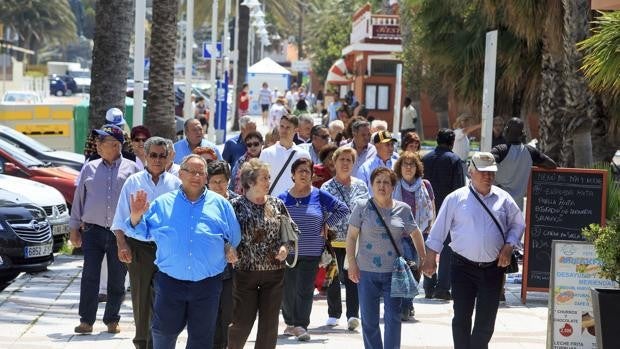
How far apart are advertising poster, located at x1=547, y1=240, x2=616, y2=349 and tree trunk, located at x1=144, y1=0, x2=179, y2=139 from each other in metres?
10.7

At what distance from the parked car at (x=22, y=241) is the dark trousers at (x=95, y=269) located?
11.1 feet

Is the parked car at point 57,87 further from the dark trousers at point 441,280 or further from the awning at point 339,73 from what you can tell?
the dark trousers at point 441,280

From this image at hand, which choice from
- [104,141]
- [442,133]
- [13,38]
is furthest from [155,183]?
[13,38]

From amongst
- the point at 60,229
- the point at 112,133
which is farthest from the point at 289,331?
the point at 60,229

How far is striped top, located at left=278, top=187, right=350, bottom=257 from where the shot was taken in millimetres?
10094

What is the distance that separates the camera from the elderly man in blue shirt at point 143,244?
8.80m

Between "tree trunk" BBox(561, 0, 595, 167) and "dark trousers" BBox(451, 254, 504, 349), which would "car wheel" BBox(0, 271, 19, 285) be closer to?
"dark trousers" BBox(451, 254, 504, 349)

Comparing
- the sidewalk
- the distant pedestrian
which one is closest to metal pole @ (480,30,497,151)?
the distant pedestrian

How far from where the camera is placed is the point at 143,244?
349 inches

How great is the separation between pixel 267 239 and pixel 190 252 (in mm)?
1069

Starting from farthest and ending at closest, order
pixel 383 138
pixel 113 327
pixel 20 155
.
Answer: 1. pixel 20 155
2. pixel 383 138
3. pixel 113 327

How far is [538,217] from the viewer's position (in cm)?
1235

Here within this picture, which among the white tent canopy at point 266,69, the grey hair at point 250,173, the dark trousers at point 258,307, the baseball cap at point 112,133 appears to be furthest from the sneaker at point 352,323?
the white tent canopy at point 266,69

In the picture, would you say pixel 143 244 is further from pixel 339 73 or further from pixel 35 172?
pixel 339 73
